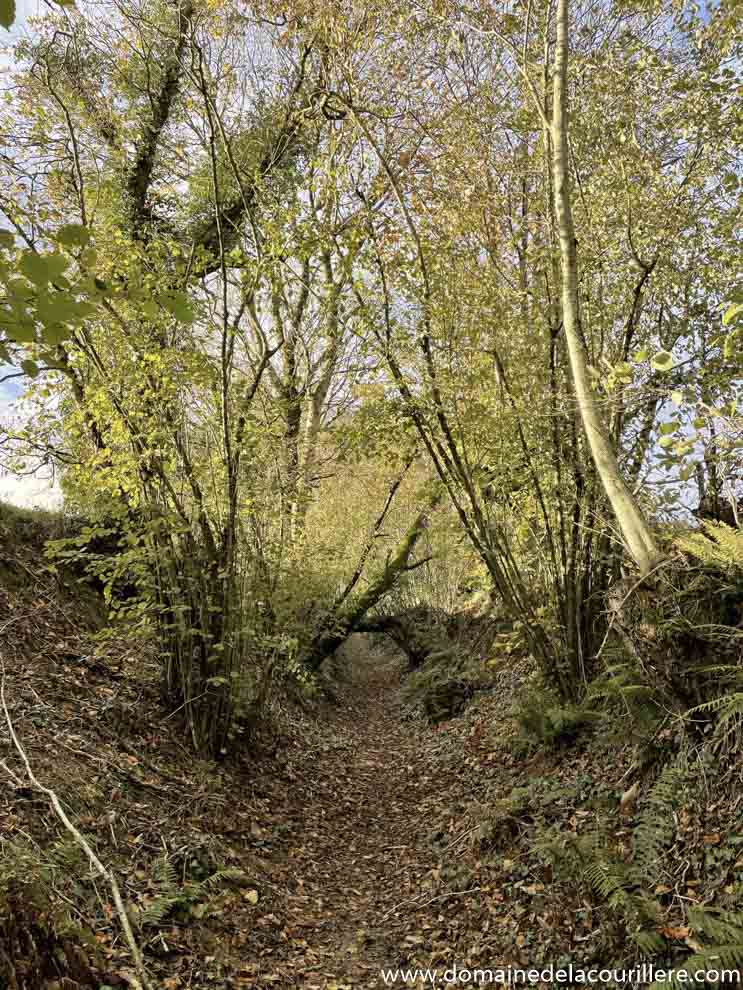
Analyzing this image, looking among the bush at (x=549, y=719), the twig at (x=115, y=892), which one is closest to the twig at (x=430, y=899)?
the bush at (x=549, y=719)

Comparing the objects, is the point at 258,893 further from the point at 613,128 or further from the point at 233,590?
the point at 613,128

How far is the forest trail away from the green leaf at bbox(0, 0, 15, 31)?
4.22 m

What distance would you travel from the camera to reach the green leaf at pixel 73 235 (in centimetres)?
130

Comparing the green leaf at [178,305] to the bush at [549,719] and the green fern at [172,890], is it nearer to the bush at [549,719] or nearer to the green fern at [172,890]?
the green fern at [172,890]

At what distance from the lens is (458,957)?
3537mm

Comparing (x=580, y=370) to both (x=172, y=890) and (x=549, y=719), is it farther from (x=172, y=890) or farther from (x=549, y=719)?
(x=172, y=890)

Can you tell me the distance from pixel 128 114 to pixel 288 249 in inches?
182

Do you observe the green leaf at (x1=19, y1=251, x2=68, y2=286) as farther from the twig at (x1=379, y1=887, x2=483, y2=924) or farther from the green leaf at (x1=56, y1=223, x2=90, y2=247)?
the twig at (x1=379, y1=887, x2=483, y2=924)

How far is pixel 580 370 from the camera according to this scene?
13.2ft

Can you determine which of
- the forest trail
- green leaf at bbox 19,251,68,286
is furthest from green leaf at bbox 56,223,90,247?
the forest trail

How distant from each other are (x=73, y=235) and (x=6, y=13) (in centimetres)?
49

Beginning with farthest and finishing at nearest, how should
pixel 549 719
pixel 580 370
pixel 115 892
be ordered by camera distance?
pixel 549 719 → pixel 580 370 → pixel 115 892

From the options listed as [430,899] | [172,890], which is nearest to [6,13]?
[172,890]

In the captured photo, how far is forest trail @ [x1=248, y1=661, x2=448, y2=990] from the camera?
12.0 feet
